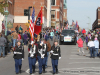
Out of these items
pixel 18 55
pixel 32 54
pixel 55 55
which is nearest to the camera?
pixel 32 54

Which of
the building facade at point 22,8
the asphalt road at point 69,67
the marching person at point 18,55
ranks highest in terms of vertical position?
the building facade at point 22,8

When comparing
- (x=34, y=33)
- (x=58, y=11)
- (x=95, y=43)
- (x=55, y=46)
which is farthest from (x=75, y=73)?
(x=58, y=11)

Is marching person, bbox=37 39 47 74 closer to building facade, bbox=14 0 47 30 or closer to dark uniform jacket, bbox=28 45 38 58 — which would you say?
dark uniform jacket, bbox=28 45 38 58

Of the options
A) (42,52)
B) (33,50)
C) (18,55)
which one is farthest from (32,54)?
(18,55)

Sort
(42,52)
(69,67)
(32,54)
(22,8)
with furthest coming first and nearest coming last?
1. (22,8)
2. (69,67)
3. (42,52)
4. (32,54)

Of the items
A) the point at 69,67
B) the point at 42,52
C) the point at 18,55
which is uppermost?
the point at 42,52

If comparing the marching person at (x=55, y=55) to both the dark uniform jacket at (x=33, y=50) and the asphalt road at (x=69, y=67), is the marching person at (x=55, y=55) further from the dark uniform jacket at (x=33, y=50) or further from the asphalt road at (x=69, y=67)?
the dark uniform jacket at (x=33, y=50)

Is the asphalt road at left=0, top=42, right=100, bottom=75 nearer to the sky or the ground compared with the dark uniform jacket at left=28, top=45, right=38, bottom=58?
nearer to the ground

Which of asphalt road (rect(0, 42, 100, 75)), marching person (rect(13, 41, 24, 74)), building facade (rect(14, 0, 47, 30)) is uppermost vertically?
building facade (rect(14, 0, 47, 30))

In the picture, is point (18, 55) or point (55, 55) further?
point (18, 55)

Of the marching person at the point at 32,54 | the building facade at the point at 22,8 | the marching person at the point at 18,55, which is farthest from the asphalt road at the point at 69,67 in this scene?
the building facade at the point at 22,8

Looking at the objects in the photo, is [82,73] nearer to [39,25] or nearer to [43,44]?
[43,44]

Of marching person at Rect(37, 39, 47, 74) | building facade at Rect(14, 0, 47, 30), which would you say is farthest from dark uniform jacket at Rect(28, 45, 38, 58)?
building facade at Rect(14, 0, 47, 30)

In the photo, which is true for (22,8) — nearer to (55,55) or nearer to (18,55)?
(18,55)
